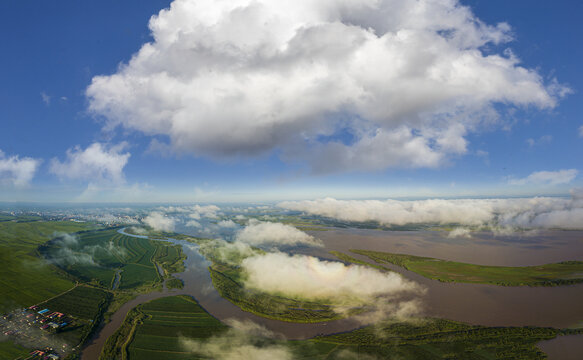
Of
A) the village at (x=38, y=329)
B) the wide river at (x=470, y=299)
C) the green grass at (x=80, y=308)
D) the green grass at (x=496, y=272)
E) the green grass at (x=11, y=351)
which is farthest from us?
the green grass at (x=496, y=272)

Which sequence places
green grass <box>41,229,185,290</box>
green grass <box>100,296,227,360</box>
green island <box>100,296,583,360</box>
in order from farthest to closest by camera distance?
green grass <box>41,229,185,290</box> → green grass <box>100,296,227,360</box> → green island <box>100,296,583,360</box>

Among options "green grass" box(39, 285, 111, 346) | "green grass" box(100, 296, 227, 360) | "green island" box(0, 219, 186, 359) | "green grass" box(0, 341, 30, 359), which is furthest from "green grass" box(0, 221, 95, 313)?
"green grass" box(100, 296, 227, 360)

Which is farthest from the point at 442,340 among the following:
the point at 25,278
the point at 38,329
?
the point at 25,278

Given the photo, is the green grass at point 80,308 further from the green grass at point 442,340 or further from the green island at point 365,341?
the green grass at point 442,340

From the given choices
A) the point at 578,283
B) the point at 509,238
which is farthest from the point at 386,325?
the point at 509,238

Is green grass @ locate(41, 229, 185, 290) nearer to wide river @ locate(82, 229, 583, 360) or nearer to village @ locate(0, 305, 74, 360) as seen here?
wide river @ locate(82, 229, 583, 360)

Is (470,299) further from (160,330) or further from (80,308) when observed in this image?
(80,308)

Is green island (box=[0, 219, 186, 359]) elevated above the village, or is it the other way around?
the village

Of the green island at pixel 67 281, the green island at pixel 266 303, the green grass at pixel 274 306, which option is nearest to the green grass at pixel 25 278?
the green island at pixel 67 281
